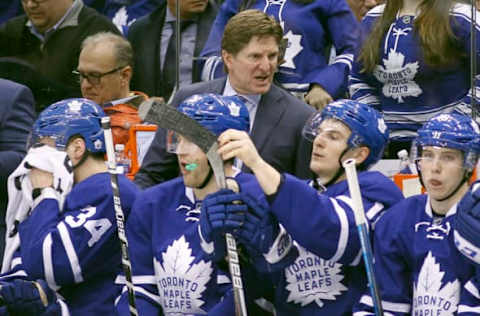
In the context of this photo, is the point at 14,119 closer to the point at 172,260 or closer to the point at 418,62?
the point at 172,260

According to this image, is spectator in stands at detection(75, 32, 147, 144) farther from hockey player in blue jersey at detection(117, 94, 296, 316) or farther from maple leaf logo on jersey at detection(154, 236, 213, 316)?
maple leaf logo on jersey at detection(154, 236, 213, 316)

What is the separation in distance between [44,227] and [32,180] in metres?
0.19

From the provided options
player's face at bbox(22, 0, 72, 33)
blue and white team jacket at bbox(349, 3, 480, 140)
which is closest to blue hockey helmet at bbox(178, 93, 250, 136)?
blue and white team jacket at bbox(349, 3, 480, 140)

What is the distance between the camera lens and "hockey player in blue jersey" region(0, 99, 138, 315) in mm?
4984

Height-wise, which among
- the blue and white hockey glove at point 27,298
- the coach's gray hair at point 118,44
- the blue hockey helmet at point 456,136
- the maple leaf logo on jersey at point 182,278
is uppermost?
the blue hockey helmet at point 456,136

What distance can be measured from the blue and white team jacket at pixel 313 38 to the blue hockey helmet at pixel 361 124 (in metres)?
1.33

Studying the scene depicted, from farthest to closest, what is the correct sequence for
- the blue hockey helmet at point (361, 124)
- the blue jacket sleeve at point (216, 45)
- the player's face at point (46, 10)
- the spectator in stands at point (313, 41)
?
the player's face at point (46, 10)
the blue jacket sleeve at point (216, 45)
the spectator in stands at point (313, 41)
the blue hockey helmet at point (361, 124)

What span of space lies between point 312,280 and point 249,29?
147 centimetres

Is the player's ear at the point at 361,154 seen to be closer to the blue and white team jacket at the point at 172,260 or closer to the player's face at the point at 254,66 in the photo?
the blue and white team jacket at the point at 172,260

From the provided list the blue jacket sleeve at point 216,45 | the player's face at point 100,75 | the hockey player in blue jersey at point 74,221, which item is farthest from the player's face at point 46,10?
the hockey player in blue jersey at point 74,221

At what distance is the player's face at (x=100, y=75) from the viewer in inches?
257

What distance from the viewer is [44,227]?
196 inches

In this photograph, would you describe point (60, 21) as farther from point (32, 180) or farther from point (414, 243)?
point (414, 243)

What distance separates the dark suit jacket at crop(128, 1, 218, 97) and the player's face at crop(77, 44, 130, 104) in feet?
1.46
